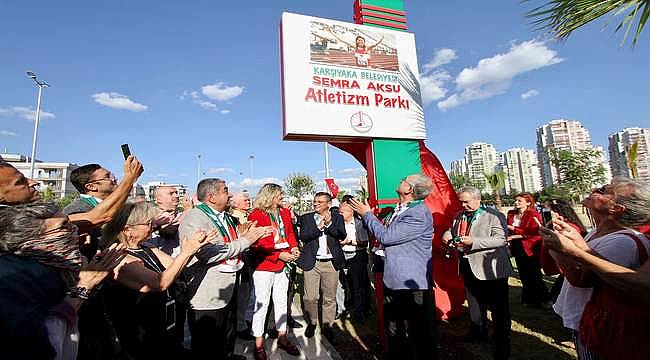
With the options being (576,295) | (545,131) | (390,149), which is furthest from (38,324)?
(545,131)

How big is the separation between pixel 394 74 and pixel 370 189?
189cm

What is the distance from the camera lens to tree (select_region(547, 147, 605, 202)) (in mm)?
22375

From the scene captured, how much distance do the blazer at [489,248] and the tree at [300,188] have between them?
1175 inches

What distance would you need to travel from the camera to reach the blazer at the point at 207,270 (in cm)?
259

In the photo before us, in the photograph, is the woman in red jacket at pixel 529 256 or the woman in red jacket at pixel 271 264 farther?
the woman in red jacket at pixel 529 256

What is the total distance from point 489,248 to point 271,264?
A: 7.99 feet

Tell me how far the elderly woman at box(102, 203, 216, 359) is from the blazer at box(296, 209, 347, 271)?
2000 millimetres

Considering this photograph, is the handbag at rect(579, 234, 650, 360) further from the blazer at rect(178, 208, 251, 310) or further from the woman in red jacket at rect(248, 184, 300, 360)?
the woman in red jacket at rect(248, 184, 300, 360)

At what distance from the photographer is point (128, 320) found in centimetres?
202

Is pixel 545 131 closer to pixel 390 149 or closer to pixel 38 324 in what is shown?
pixel 390 149

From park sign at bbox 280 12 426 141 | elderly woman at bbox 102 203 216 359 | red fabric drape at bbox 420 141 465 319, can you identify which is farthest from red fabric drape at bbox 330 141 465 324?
elderly woman at bbox 102 203 216 359

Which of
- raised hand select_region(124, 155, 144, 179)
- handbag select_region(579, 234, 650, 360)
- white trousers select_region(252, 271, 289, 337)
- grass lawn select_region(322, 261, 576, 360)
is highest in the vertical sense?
raised hand select_region(124, 155, 144, 179)

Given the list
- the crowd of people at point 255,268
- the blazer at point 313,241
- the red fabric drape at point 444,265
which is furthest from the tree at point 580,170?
the blazer at point 313,241

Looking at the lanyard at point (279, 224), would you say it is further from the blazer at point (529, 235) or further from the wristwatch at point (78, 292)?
the blazer at point (529, 235)
